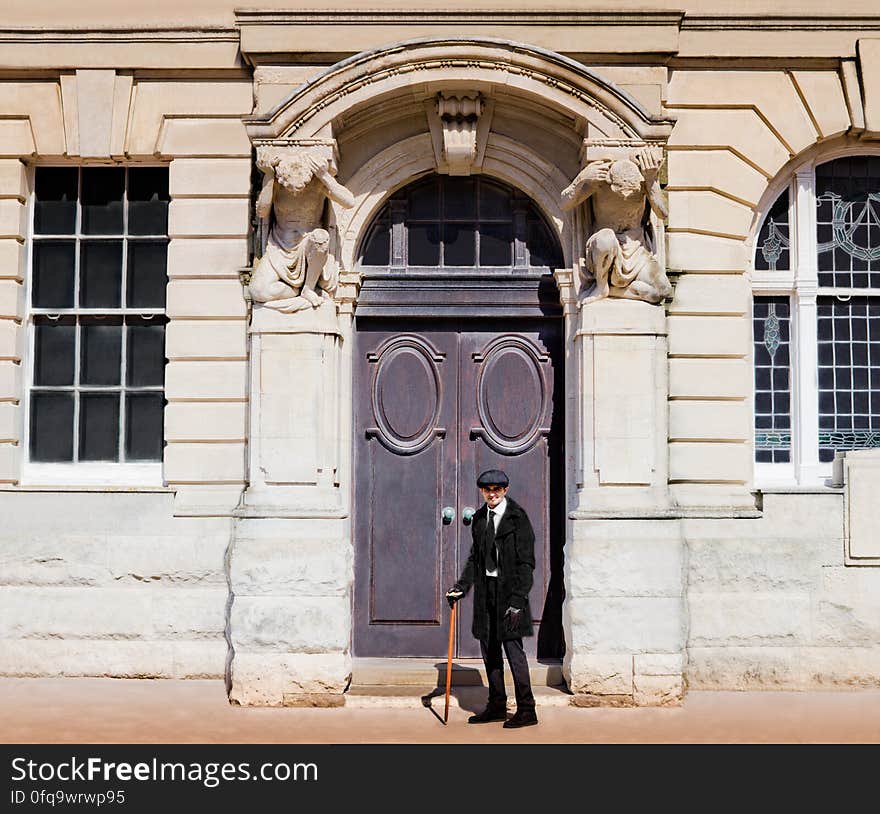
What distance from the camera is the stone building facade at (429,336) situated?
9625 millimetres

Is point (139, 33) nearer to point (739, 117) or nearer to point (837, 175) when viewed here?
point (739, 117)

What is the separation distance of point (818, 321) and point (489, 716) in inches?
190

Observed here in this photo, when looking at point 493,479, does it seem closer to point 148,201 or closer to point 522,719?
point 522,719

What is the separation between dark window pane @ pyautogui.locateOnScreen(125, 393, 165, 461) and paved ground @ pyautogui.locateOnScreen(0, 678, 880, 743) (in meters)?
2.02

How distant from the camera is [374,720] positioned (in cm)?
888

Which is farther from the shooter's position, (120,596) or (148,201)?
(148,201)

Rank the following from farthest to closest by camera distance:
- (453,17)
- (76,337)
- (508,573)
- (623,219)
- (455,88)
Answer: (76,337), (453,17), (455,88), (623,219), (508,573)

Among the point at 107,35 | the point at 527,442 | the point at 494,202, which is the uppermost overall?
the point at 107,35

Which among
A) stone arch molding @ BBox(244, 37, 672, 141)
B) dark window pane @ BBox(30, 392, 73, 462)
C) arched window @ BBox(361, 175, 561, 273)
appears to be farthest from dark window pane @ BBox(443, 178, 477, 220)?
dark window pane @ BBox(30, 392, 73, 462)

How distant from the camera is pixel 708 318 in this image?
1015 centimetres

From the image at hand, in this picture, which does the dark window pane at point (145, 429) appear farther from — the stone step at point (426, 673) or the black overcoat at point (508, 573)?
the black overcoat at point (508, 573)

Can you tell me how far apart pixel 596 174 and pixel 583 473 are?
97.0 inches

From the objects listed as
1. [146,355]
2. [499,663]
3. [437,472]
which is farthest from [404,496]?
[146,355]

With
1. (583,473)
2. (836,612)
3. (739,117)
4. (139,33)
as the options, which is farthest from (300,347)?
(836,612)
